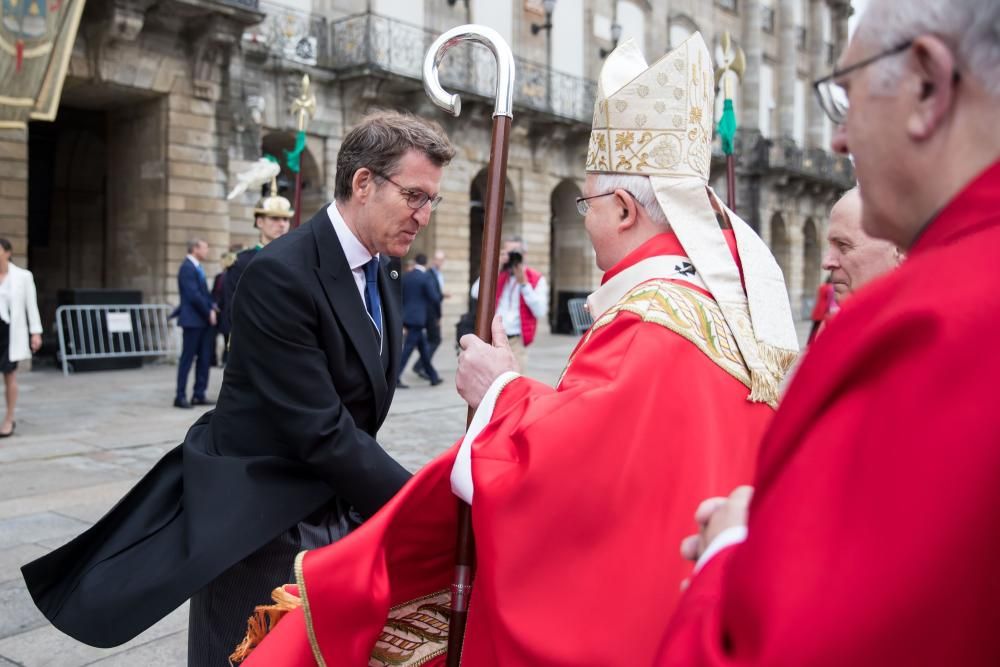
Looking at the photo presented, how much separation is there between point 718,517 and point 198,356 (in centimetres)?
965

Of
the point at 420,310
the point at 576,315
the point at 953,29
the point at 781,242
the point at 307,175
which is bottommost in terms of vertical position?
the point at 576,315

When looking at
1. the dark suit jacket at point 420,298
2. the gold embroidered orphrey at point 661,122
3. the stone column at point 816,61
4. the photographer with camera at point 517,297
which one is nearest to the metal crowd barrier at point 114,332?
the dark suit jacket at point 420,298

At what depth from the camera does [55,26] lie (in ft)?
35.2

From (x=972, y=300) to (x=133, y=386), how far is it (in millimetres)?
A: 11559

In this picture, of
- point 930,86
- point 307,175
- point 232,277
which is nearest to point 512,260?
point 232,277

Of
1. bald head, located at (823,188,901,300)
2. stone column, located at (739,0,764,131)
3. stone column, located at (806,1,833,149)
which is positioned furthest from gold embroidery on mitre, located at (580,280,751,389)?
stone column, located at (806,1,833,149)

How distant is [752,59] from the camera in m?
30.8

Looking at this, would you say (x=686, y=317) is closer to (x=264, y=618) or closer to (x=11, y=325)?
(x=264, y=618)

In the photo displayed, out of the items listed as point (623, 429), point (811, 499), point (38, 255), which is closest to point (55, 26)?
point (38, 255)

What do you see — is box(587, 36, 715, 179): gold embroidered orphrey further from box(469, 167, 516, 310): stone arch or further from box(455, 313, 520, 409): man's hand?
box(469, 167, 516, 310): stone arch

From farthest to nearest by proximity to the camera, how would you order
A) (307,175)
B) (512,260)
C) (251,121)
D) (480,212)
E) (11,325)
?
(480,212)
(307,175)
(251,121)
(512,260)
(11,325)

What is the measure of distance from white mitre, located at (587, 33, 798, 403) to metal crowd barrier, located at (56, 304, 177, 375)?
11820 millimetres

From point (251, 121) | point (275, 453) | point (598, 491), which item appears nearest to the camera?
point (598, 491)

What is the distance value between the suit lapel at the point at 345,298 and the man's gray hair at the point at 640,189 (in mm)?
692
